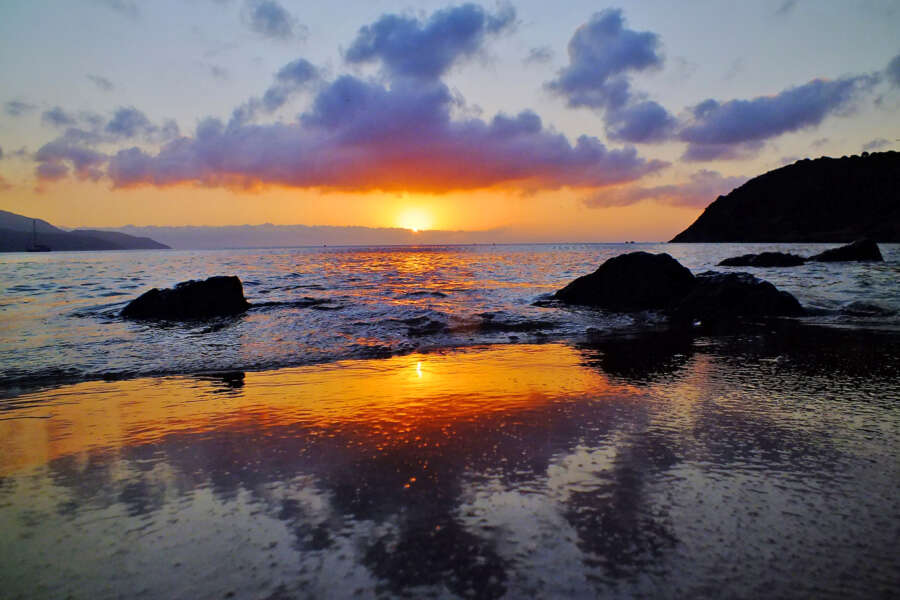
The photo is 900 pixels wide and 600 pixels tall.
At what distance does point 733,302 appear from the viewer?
13422 mm

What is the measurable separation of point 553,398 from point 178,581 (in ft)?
13.3

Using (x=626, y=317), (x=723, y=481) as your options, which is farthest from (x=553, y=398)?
(x=626, y=317)

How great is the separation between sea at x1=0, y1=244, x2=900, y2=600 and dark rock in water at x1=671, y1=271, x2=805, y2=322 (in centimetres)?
507

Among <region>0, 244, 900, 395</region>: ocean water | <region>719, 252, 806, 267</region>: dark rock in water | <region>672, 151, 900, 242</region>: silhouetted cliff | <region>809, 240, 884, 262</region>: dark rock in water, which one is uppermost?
<region>672, 151, 900, 242</region>: silhouetted cliff

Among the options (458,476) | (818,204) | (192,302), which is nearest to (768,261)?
(192,302)

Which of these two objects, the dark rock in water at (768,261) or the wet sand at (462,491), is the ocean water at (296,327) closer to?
the wet sand at (462,491)

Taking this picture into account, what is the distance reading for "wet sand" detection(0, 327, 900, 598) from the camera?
224 cm

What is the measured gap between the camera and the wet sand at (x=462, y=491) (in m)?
2.24

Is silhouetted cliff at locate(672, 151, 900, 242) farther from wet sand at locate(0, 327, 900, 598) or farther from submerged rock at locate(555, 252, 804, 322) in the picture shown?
wet sand at locate(0, 327, 900, 598)

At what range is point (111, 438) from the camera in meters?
4.41

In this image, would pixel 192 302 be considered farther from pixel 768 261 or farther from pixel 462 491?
pixel 768 261

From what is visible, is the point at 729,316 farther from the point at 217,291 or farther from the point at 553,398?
the point at 217,291

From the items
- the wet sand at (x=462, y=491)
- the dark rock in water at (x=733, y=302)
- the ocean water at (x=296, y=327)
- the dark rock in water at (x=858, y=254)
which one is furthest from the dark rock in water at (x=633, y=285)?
the dark rock in water at (x=858, y=254)

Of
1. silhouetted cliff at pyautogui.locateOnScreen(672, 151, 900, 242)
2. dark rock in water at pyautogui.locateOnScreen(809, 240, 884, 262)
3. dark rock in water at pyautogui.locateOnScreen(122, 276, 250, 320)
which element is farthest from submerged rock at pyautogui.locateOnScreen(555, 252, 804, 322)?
silhouetted cliff at pyautogui.locateOnScreen(672, 151, 900, 242)
